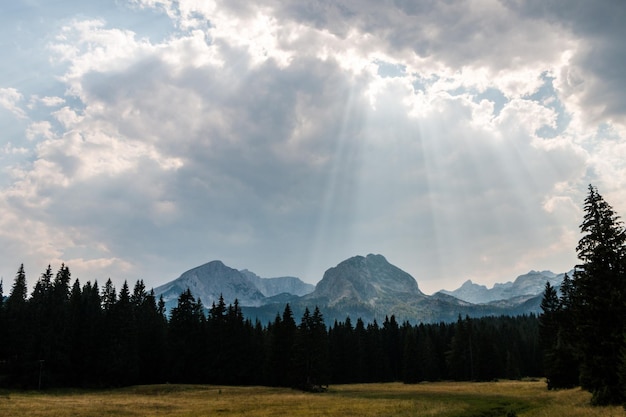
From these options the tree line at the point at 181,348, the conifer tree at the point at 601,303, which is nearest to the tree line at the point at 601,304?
the conifer tree at the point at 601,303

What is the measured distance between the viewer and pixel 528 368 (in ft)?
456

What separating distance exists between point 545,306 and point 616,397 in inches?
1755

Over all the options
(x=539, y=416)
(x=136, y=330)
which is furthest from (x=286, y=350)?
(x=539, y=416)

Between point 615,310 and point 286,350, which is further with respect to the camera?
point 286,350

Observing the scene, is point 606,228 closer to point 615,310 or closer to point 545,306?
point 615,310

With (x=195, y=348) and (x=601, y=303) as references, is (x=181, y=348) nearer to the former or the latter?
(x=195, y=348)

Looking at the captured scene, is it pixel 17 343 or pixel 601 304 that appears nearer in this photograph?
pixel 601 304

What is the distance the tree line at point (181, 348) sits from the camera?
81.3 m

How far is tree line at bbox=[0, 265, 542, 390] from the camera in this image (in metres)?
81.3

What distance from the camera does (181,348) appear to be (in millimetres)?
95812

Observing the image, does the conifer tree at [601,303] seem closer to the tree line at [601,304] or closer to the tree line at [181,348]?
the tree line at [601,304]

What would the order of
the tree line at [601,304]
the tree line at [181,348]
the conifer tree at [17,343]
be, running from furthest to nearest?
1. the tree line at [181,348]
2. the conifer tree at [17,343]
3. the tree line at [601,304]

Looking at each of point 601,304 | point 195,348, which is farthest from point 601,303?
point 195,348

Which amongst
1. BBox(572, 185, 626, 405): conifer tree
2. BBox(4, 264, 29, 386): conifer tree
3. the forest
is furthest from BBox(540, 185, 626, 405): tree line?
BBox(4, 264, 29, 386): conifer tree
